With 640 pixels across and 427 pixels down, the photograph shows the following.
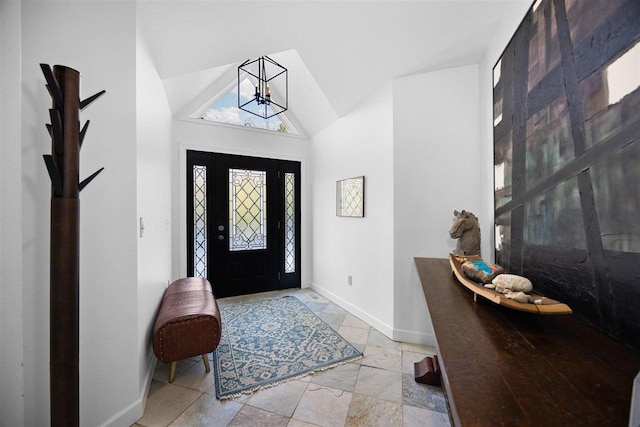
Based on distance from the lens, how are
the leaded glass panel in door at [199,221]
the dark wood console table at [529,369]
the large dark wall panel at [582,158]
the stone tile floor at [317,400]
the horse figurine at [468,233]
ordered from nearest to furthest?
the dark wood console table at [529,369]
the large dark wall panel at [582,158]
the stone tile floor at [317,400]
the horse figurine at [468,233]
the leaded glass panel in door at [199,221]

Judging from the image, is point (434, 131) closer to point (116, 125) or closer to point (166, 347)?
point (116, 125)

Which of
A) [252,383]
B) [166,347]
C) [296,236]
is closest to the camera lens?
[166,347]

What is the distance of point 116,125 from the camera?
4.79ft

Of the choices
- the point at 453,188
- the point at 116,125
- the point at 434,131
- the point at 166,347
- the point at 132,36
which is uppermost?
the point at 132,36

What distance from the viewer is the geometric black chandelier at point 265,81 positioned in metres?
3.17

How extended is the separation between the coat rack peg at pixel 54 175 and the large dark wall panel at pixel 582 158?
1.97 m

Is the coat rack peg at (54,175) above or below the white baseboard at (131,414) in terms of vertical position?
above

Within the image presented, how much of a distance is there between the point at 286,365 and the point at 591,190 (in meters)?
2.22

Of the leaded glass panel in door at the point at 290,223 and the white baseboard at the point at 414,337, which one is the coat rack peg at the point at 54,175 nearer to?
the white baseboard at the point at 414,337

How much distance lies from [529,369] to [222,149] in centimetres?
395

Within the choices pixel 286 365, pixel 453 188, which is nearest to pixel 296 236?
pixel 286 365

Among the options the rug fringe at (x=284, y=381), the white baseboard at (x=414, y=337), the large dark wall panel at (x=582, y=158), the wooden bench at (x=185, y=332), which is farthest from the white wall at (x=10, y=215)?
the white baseboard at (x=414, y=337)

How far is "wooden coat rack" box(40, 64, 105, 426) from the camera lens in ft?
3.41

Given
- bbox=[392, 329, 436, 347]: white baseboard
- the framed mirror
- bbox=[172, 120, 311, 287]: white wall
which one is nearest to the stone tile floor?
bbox=[392, 329, 436, 347]: white baseboard
